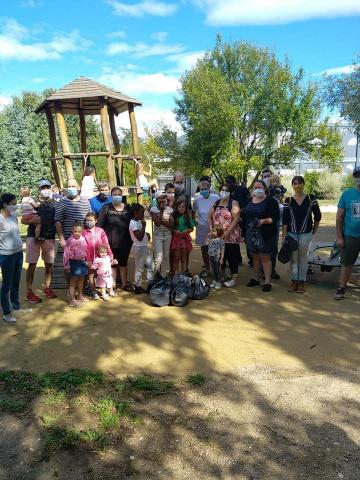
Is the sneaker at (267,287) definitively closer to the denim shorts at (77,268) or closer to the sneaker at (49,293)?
the denim shorts at (77,268)

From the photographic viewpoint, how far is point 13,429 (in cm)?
320

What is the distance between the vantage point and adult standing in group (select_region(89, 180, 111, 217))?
6660 millimetres

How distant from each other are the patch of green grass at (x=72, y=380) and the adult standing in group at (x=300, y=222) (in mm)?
3523

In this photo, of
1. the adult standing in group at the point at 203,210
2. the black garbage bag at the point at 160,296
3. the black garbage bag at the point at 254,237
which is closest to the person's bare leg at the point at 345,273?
the black garbage bag at the point at 254,237

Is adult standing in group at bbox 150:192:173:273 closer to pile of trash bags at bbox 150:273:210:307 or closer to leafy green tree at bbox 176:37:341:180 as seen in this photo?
pile of trash bags at bbox 150:273:210:307

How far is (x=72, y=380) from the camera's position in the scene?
152 inches

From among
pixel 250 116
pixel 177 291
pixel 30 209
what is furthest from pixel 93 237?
Result: pixel 250 116

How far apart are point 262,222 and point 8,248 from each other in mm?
3563

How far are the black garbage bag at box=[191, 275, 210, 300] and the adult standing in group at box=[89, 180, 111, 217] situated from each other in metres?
1.92

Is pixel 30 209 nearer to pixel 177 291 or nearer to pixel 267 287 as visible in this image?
pixel 177 291

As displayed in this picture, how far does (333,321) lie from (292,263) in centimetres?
135

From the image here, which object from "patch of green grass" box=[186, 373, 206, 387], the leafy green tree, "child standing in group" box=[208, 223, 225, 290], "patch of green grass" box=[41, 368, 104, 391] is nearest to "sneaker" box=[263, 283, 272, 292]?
"child standing in group" box=[208, 223, 225, 290]

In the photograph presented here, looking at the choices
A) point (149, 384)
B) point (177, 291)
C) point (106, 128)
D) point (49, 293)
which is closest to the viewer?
point (149, 384)

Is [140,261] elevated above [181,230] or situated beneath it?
situated beneath
